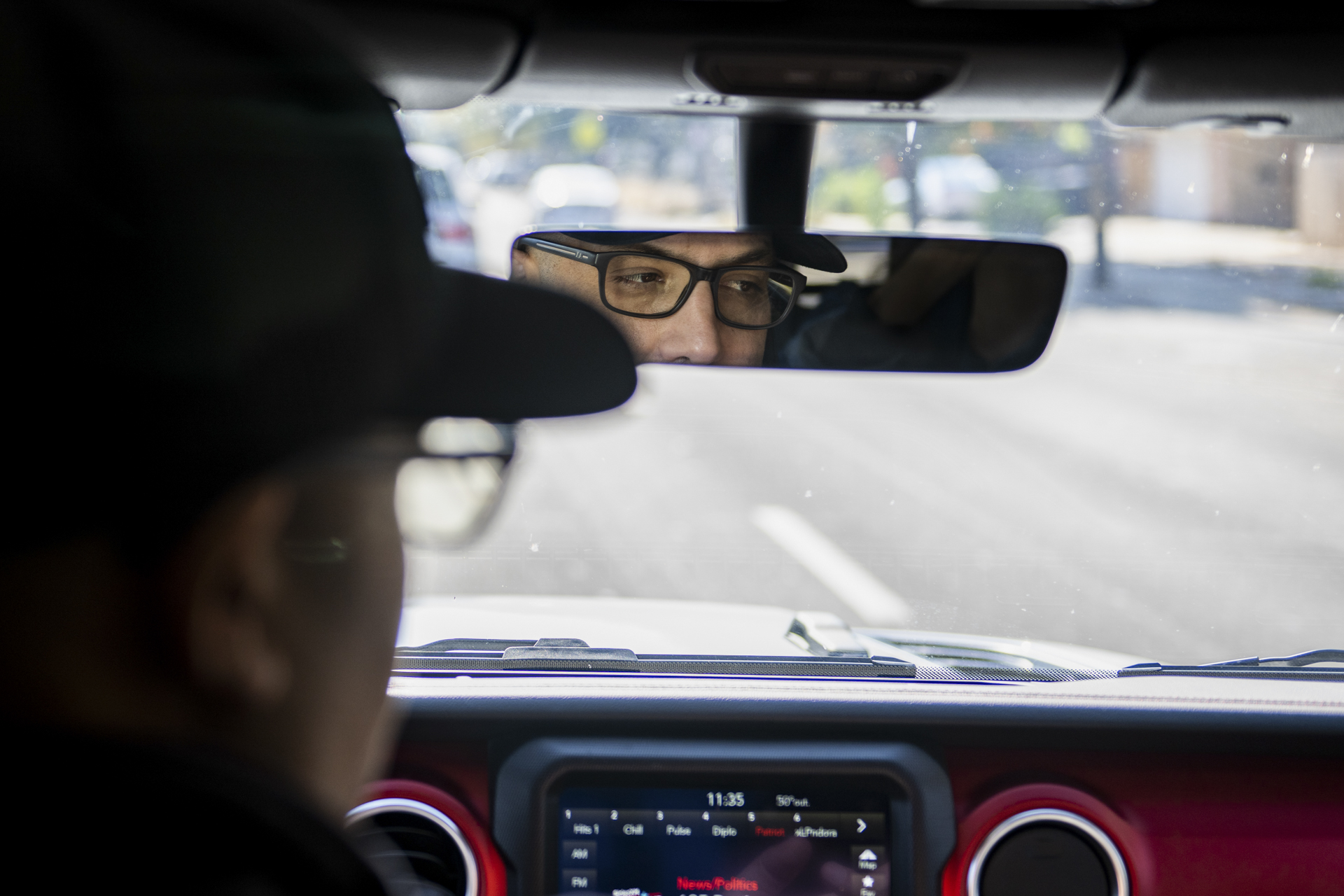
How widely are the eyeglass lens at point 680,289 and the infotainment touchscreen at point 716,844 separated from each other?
1055mm

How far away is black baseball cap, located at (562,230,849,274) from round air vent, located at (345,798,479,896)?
51.1 inches

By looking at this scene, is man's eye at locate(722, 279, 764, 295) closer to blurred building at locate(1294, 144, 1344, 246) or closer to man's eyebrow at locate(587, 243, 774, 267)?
man's eyebrow at locate(587, 243, 774, 267)

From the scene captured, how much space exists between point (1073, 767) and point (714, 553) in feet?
15.0

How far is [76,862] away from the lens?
0.72m

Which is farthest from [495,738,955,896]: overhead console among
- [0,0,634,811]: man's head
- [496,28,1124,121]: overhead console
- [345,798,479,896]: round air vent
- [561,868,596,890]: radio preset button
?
[0,0,634,811]: man's head

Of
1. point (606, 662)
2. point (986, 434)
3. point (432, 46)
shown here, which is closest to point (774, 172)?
point (432, 46)

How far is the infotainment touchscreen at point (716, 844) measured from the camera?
259 centimetres

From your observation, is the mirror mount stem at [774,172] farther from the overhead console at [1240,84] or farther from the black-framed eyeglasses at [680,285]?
the overhead console at [1240,84]

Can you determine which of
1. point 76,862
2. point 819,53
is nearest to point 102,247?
point 76,862

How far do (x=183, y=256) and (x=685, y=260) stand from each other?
1.73 metres

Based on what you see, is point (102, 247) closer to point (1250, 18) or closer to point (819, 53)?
point (819, 53)

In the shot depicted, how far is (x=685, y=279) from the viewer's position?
2.45 m

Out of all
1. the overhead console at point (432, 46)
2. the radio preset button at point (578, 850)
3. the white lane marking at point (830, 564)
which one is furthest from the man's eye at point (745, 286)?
the white lane marking at point (830, 564)

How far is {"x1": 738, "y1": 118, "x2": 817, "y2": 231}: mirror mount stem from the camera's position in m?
2.92
